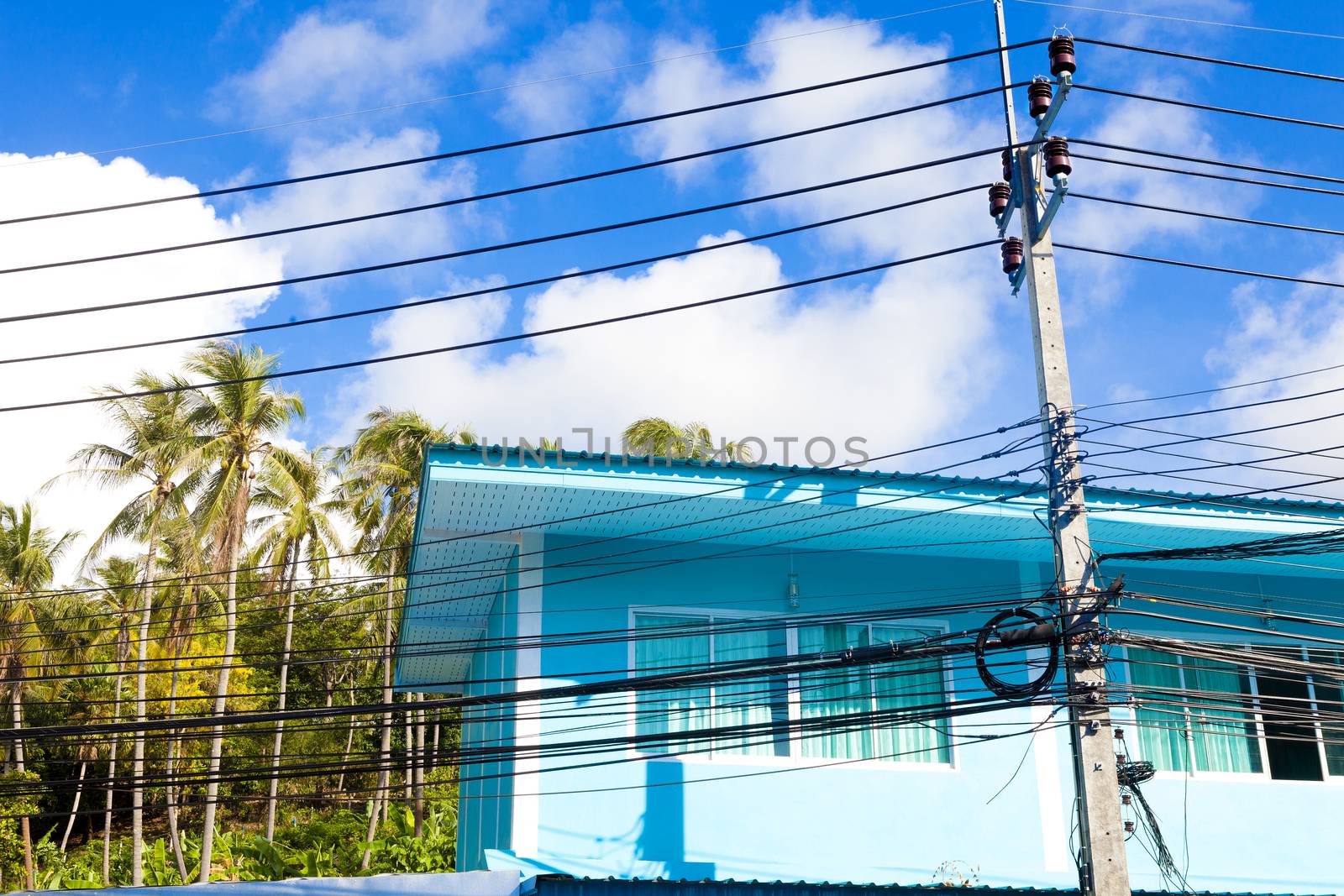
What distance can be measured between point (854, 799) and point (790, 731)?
0.89m

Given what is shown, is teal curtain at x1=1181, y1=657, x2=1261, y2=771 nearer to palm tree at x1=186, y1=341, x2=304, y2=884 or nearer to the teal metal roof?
the teal metal roof

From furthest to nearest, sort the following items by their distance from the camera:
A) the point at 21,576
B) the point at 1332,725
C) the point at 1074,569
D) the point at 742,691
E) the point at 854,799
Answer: the point at 21,576 → the point at 1332,725 → the point at 742,691 → the point at 854,799 → the point at 1074,569

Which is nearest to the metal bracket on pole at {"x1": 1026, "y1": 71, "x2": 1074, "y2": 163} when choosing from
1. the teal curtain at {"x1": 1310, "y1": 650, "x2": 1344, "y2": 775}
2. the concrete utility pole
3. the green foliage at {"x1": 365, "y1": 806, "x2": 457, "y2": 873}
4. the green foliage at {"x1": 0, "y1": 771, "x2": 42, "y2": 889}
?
the concrete utility pole

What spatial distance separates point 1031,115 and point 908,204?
1.06m

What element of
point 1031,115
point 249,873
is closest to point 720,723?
point 1031,115

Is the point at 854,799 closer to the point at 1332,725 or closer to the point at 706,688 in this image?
the point at 706,688

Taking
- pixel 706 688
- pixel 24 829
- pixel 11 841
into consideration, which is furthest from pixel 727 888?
pixel 24 829

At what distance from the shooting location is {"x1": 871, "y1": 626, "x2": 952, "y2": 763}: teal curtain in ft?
40.9

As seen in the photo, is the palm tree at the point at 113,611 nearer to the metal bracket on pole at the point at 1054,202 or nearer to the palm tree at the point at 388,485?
the palm tree at the point at 388,485

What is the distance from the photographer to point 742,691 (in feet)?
40.9

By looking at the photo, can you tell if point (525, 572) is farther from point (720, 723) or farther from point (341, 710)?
point (341, 710)

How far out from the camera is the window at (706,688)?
12.1m

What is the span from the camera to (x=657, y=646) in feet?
40.5

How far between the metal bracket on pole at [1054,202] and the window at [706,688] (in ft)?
16.5
